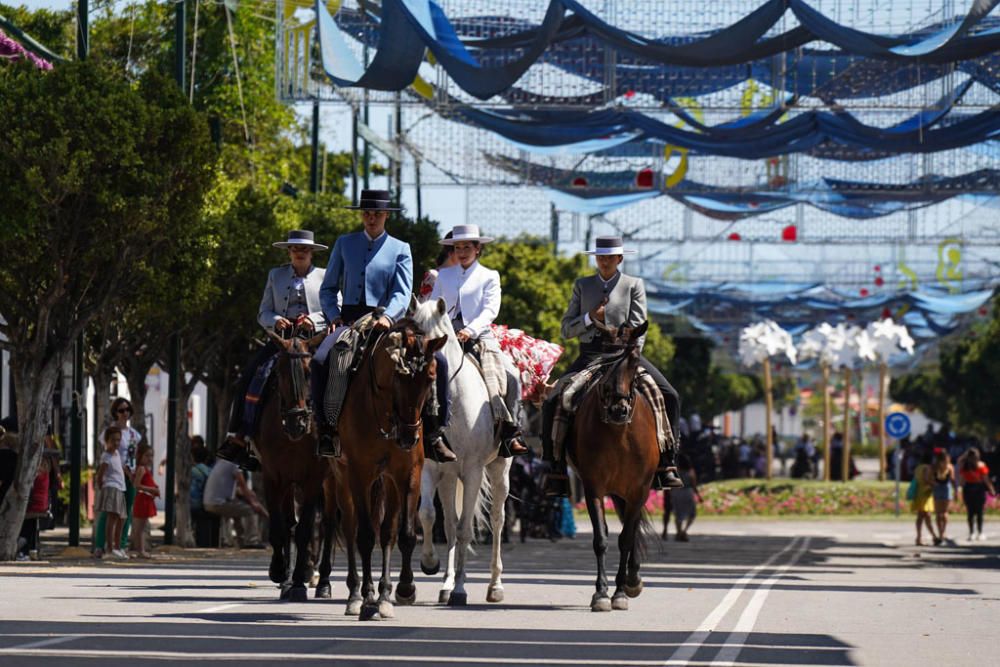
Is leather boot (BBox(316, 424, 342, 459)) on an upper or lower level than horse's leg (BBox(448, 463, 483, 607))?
upper

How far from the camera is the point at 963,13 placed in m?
26.9

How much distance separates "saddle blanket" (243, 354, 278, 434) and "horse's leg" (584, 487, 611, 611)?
8.86 feet

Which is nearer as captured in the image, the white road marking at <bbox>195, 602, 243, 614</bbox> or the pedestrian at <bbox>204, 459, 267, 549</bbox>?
the white road marking at <bbox>195, 602, 243, 614</bbox>

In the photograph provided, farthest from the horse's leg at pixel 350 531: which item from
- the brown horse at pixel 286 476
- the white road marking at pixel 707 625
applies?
the white road marking at pixel 707 625

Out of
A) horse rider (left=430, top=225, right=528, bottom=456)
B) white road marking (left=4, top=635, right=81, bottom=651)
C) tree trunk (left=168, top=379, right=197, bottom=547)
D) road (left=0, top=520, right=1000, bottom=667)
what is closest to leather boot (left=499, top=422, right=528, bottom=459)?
horse rider (left=430, top=225, right=528, bottom=456)

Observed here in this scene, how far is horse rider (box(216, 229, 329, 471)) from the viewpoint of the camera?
53.4ft

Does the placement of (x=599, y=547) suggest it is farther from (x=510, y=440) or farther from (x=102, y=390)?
(x=102, y=390)

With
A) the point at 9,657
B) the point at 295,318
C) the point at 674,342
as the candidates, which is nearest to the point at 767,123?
the point at 295,318

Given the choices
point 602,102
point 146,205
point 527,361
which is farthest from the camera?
point 602,102

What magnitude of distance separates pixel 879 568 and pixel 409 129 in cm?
1143

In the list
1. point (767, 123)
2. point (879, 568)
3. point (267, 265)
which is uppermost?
point (767, 123)

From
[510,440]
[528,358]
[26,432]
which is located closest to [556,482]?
[510,440]

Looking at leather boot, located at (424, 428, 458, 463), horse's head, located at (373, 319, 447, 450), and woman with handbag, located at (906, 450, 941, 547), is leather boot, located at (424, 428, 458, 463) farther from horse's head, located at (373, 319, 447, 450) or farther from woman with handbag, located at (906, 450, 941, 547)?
woman with handbag, located at (906, 450, 941, 547)

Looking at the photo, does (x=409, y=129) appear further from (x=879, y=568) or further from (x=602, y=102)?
(x=879, y=568)
